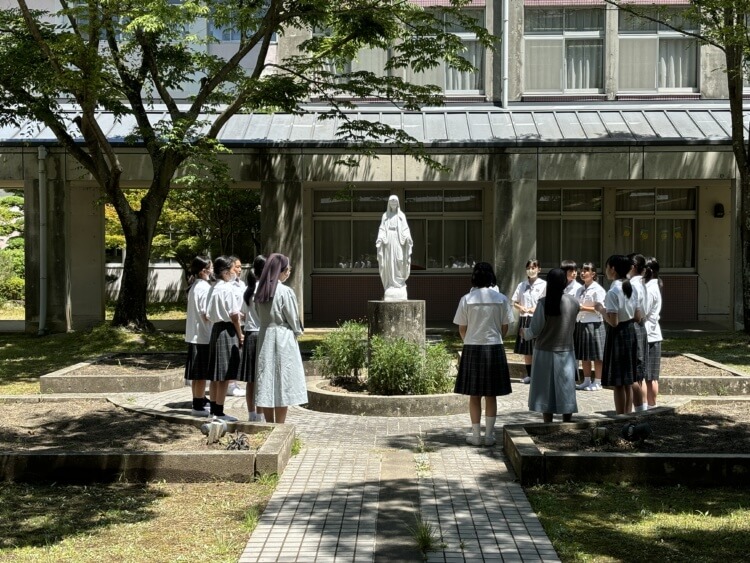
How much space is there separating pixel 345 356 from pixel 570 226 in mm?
14488

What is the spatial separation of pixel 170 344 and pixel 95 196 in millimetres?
8468

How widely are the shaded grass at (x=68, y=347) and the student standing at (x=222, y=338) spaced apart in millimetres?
5860

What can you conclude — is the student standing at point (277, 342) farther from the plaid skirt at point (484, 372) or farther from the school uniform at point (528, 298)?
the school uniform at point (528, 298)

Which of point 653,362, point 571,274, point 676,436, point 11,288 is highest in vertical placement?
point 571,274

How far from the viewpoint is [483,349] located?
970 cm

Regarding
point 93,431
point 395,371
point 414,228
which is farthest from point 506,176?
point 93,431

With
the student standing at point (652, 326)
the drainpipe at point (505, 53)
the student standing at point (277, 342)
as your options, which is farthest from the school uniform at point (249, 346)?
the drainpipe at point (505, 53)

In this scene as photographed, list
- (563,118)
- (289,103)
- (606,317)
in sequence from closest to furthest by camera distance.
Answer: (606,317)
(289,103)
(563,118)

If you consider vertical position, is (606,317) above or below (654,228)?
below

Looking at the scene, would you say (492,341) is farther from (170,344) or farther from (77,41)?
(170,344)

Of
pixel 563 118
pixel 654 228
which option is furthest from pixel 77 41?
pixel 654 228

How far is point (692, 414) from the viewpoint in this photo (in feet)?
34.4

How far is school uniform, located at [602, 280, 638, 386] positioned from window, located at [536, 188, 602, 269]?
15.6 meters

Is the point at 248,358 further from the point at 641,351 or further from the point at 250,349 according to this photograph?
the point at 641,351
